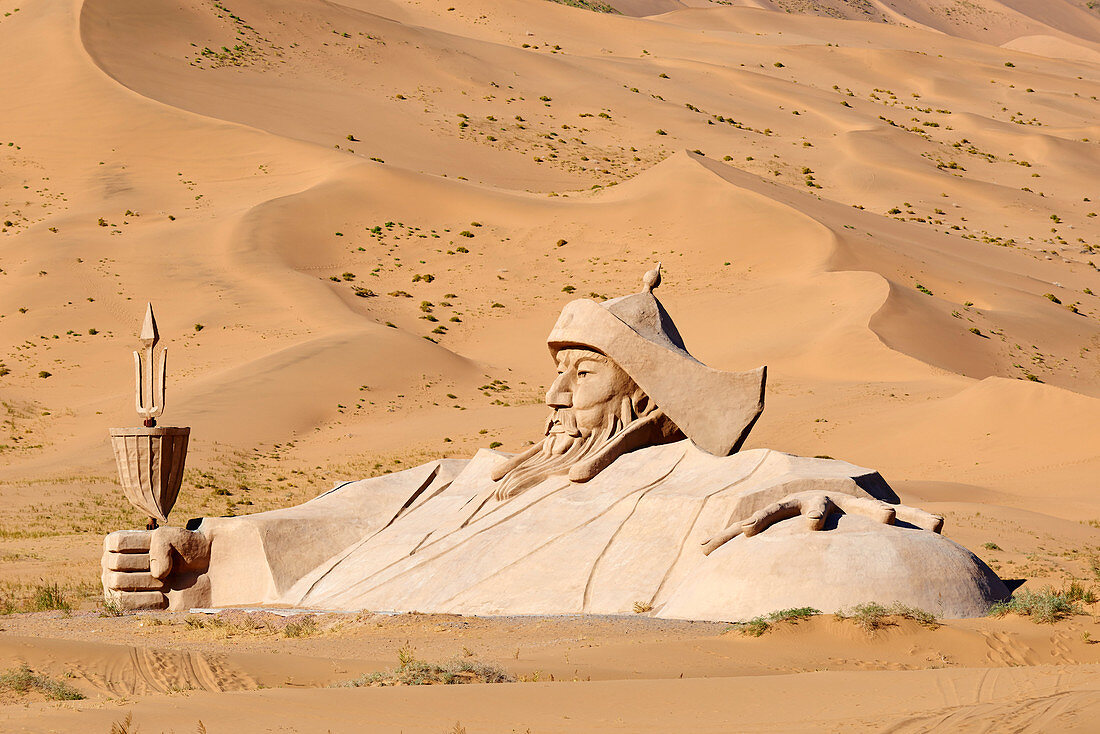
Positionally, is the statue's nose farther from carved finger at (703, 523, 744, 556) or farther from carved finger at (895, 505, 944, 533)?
carved finger at (895, 505, 944, 533)

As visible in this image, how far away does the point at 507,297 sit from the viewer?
141 feet

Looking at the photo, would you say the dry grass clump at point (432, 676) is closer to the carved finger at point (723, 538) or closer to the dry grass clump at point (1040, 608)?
the carved finger at point (723, 538)

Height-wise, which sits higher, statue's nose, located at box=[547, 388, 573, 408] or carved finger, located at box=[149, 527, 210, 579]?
statue's nose, located at box=[547, 388, 573, 408]

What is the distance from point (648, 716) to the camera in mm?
5848

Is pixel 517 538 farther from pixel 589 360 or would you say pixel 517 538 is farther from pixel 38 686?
pixel 38 686

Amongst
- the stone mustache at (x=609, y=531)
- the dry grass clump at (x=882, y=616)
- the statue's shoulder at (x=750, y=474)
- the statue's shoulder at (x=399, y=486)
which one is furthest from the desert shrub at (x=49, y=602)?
the dry grass clump at (x=882, y=616)

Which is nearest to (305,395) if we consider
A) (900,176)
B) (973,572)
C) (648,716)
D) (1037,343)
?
(1037,343)

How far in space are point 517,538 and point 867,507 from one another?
2798 mm

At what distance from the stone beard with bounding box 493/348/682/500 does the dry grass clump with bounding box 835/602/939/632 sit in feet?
9.86

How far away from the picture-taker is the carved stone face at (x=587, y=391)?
36.4 feet

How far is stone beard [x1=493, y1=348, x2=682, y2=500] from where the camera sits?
36.4ft

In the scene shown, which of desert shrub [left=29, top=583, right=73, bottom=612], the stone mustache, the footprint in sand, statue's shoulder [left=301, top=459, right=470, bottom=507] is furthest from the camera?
statue's shoulder [left=301, top=459, right=470, bottom=507]

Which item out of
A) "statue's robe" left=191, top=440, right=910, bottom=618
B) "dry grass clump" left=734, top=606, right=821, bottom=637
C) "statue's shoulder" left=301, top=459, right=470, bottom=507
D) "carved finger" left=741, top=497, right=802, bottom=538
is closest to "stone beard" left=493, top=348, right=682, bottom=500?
"statue's robe" left=191, top=440, right=910, bottom=618

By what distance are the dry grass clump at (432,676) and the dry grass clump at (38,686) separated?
3.99 ft
